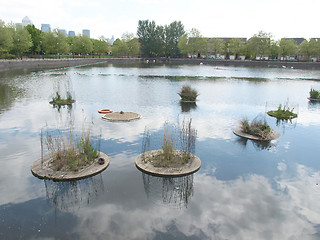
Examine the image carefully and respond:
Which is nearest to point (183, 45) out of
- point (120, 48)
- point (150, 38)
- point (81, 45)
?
point (150, 38)

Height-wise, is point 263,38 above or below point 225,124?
above

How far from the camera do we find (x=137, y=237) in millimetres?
6031

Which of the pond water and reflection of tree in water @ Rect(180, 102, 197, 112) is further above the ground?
reflection of tree in water @ Rect(180, 102, 197, 112)

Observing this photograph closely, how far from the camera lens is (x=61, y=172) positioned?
28.7 feet

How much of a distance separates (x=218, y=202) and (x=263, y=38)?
113 metres

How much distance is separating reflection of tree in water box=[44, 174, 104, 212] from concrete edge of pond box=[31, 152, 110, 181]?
0.46 ft

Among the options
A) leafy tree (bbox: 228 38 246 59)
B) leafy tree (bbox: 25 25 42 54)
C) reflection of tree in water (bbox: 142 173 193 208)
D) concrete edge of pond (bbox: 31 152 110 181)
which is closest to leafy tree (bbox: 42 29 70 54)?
leafy tree (bbox: 25 25 42 54)

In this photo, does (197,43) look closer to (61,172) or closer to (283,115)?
(283,115)

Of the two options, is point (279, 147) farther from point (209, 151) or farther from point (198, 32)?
point (198, 32)

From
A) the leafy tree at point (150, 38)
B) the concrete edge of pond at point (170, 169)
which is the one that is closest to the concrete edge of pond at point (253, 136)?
the concrete edge of pond at point (170, 169)

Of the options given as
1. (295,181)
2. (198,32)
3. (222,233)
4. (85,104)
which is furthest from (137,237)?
(198,32)

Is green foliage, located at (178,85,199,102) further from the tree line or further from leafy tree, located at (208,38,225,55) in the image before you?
leafy tree, located at (208,38,225,55)

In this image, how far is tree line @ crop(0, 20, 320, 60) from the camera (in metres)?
90.4

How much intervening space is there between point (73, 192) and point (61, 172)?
4.17 feet
